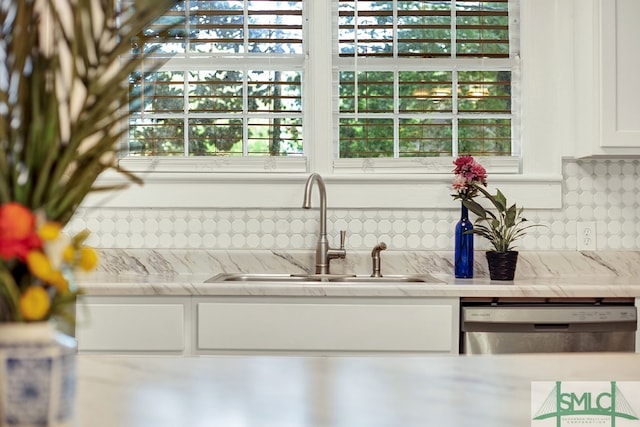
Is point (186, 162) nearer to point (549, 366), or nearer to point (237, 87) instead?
point (237, 87)

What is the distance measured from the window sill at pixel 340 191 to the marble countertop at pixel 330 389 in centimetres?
209

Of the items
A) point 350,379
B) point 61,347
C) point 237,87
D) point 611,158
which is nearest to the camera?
point 61,347

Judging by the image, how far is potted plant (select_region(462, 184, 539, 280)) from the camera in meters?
3.08

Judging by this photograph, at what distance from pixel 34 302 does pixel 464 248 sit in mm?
2743

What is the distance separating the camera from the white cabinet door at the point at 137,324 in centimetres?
277

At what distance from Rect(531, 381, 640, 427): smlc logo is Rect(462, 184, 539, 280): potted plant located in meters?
2.06

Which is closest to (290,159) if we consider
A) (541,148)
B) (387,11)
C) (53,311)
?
(387,11)

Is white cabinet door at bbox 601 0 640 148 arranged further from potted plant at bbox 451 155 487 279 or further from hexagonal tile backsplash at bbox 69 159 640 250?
potted plant at bbox 451 155 487 279

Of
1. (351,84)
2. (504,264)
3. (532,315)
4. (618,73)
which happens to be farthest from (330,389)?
(351,84)

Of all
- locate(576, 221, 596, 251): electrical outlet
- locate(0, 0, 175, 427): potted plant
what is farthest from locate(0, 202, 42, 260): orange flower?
locate(576, 221, 596, 251): electrical outlet

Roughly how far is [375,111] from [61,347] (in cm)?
307

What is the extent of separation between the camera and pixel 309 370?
129 cm

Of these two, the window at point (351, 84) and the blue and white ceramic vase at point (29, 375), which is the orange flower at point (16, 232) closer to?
the blue and white ceramic vase at point (29, 375)

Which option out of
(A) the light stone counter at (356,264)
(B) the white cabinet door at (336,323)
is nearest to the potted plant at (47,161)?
(B) the white cabinet door at (336,323)
